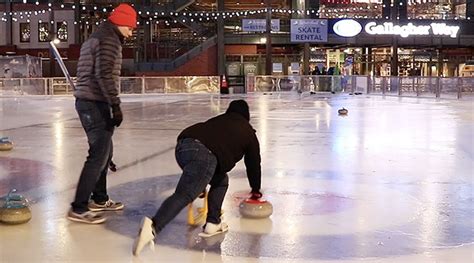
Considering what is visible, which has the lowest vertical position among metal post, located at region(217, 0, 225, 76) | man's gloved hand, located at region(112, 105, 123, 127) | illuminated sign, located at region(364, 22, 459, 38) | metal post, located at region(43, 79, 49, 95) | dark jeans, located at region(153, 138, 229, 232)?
dark jeans, located at region(153, 138, 229, 232)

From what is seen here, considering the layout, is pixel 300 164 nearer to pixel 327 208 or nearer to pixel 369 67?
pixel 327 208

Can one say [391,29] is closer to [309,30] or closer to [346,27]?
[346,27]

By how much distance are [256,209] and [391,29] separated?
35.0m

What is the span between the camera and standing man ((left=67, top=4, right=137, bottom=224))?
496 centimetres

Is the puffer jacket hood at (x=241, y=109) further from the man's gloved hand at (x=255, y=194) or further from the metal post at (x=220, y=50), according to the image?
the metal post at (x=220, y=50)

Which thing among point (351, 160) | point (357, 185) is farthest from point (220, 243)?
point (351, 160)

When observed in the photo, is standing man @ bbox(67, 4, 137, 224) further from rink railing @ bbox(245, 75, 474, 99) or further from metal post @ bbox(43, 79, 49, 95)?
metal post @ bbox(43, 79, 49, 95)

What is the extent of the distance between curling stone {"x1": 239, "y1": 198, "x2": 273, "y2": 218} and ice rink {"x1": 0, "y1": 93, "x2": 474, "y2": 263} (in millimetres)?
64

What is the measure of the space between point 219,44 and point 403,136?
27.1 m

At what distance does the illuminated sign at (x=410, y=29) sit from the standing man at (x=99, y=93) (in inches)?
1382

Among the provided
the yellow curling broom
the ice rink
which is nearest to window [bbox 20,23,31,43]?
the ice rink

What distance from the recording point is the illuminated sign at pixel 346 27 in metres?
38.2

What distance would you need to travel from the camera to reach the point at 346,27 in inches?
1507

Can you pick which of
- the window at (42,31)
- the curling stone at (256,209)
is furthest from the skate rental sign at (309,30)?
the curling stone at (256,209)
